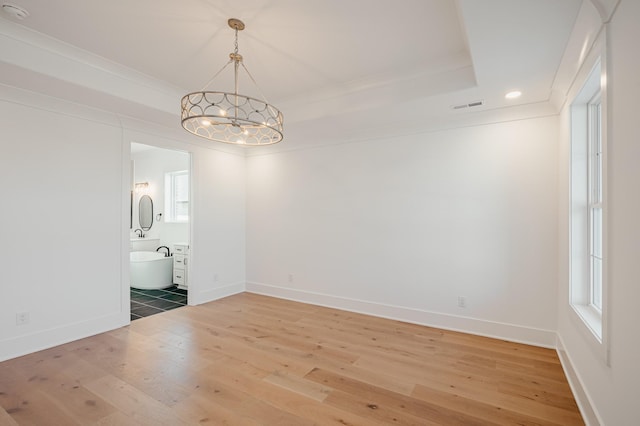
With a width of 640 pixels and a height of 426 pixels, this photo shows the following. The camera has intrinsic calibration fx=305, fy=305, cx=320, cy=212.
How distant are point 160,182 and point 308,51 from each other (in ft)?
17.2

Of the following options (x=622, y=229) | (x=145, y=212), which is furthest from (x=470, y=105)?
(x=145, y=212)

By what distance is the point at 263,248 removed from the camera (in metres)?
5.24

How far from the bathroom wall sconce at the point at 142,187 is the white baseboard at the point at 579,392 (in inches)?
300

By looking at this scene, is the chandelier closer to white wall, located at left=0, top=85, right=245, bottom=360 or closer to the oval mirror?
white wall, located at left=0, top=85, right=245, bottom=360

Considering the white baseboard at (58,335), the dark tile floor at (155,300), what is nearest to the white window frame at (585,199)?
the white baseboard at (58,335)

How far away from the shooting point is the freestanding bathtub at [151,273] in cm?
547

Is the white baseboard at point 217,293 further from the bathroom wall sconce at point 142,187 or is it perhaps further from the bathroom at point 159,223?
the bathroom wall sconce at point 142,187

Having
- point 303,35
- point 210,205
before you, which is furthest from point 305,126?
point 210,205

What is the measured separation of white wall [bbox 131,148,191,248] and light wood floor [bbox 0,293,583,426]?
3.13m

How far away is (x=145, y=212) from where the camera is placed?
6922mm

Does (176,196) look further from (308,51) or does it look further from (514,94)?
(514,94)

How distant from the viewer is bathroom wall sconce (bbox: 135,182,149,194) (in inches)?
273

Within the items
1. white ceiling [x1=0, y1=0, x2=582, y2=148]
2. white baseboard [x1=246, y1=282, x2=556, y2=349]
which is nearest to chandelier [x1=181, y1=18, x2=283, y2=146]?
white ceiling [x1=0, y1=0, x2=582, y2=148]

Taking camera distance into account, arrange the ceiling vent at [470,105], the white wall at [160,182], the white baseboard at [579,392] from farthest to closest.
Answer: the white wall at [160,182], the ceiling vent at [470,105], the white baseboard at [579,392]
